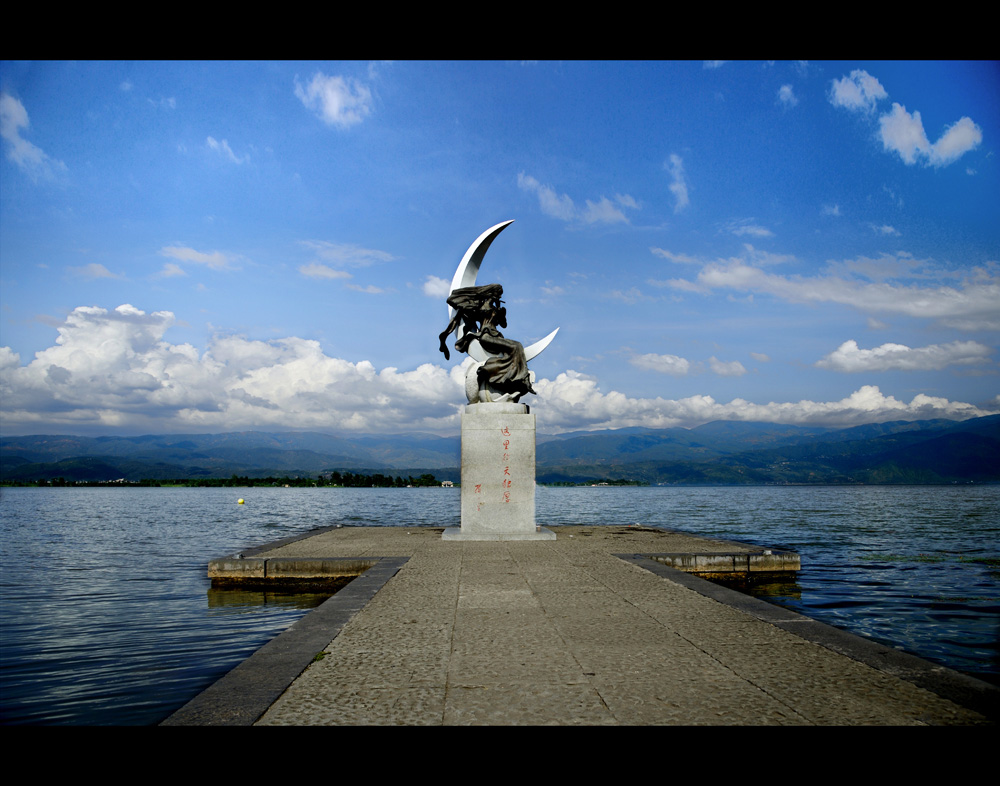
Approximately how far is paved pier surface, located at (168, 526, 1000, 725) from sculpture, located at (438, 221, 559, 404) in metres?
7.27

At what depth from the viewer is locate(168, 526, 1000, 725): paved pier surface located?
396 cm

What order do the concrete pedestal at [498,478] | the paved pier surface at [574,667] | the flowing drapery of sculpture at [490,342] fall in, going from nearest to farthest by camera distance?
the paved pier surface at [574,667] → the concrete pedestal at [498,478] → the flowing drapery of sculpture at [490,342]

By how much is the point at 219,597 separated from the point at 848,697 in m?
9.83

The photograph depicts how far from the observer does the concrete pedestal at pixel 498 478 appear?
14.7 metres

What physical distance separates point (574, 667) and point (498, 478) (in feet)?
32.2

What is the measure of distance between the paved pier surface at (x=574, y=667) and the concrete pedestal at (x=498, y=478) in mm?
6111

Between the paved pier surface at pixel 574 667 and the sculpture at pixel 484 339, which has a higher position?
the sculpture at pixel 484 339

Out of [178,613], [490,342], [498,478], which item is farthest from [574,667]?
[490,342]

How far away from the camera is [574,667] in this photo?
4.89 m

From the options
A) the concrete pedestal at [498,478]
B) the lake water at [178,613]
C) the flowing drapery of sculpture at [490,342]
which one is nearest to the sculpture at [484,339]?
the flowing drapery of sculpture at [490,342]

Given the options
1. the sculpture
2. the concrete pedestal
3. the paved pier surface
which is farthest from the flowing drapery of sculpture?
the paved pier surface

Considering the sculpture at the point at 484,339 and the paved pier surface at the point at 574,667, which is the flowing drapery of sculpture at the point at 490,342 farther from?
the paved pier surface at the point at 574,667

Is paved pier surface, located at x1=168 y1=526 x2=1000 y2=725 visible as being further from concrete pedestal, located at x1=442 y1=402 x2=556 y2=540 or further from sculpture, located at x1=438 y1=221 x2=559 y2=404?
sculpture, located at x1=438 y1=221 x2=559 y2=404
